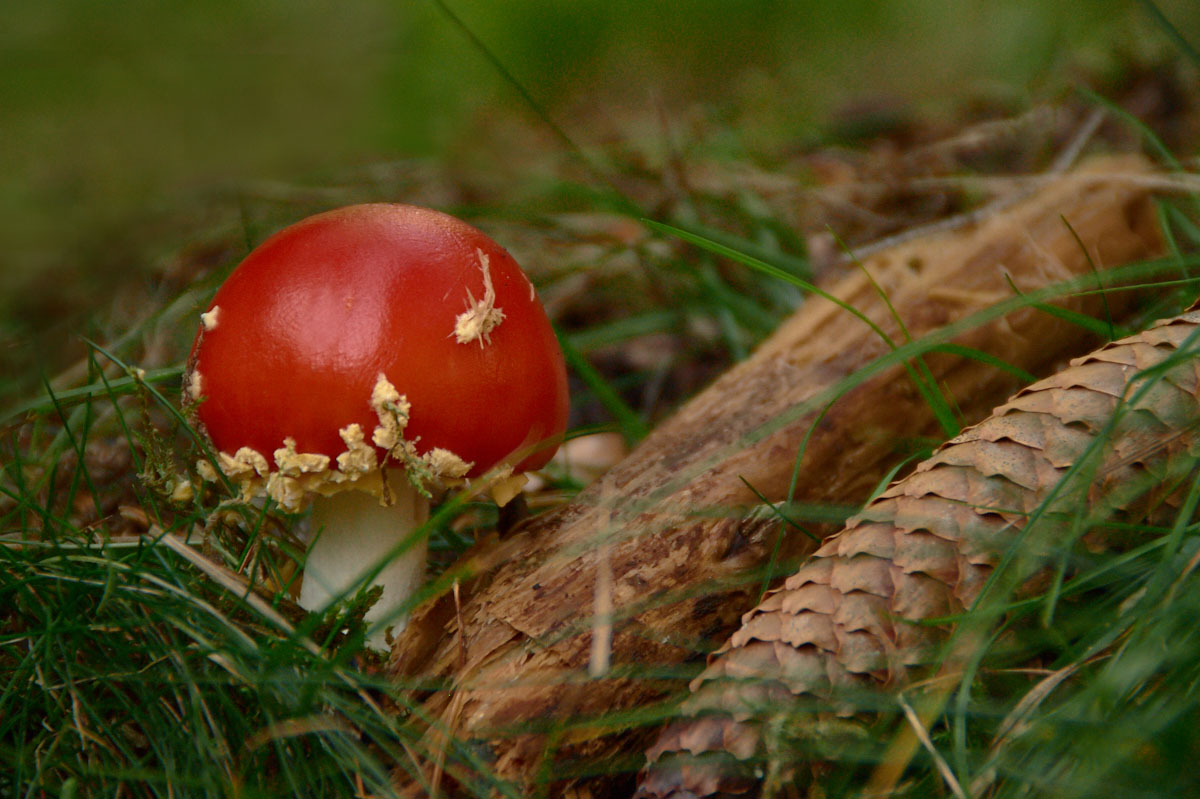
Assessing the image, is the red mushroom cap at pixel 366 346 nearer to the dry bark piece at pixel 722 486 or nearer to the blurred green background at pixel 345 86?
the dry bark piece at pixel 722 486

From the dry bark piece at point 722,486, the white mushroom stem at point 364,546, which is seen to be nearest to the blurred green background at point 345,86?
the dry bark piece at point 722,486

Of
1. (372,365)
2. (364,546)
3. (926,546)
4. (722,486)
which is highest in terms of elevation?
(372,365)

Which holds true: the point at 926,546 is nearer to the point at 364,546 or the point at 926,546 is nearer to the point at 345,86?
the point at 364,546

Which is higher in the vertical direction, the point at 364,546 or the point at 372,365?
the point at 372,365

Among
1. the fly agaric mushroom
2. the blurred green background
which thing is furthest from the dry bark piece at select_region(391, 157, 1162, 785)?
the blurred green background

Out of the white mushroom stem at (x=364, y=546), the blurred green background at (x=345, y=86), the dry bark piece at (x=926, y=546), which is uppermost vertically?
the blurred green background at (x=345, y=86)

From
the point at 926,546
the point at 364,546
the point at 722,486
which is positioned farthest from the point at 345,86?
the point at 926,546

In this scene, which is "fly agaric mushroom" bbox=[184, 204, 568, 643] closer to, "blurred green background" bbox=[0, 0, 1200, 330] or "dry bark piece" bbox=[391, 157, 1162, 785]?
"dry bark piece" bbox=[391, 157, 1162, 785]

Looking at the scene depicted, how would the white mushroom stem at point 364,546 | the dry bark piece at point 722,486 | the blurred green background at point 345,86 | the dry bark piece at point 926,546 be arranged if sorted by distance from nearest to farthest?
the dry bark piece at point 926,546 < the dry bark piece at point 722,486 < the white mushroom stem at point 364,546 < the blurred green background at point 345,86
